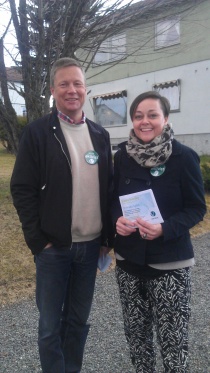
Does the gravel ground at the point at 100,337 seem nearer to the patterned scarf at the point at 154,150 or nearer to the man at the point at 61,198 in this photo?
the man at the point at 61,198

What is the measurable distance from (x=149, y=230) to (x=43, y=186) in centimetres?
71

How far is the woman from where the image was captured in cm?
212

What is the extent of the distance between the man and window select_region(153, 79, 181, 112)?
515 inches

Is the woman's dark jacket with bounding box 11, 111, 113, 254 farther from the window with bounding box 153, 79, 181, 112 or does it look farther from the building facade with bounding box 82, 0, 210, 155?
the window with bounding box 153, 79, 181, 112

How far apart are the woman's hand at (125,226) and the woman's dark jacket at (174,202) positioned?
0.27 ft

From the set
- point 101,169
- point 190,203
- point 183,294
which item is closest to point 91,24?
point 101,169

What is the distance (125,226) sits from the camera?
2.16 metres

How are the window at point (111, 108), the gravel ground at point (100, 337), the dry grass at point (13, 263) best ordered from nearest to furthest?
the gravel ground at point (100, 337) < the dry grass at point (13, 263) < the window at point (111, 108)

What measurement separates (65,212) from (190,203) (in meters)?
0.77

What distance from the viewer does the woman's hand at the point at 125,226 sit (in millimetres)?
2152

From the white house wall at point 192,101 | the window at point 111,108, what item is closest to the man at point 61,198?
the white house wall at point 192,101

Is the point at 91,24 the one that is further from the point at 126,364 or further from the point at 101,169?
the point at 126,364

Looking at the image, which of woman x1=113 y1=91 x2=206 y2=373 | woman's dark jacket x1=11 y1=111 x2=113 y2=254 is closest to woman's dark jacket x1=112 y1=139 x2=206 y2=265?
woman x1=113 y1=91 x2=206 y2=373

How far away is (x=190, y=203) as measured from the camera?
217cm
